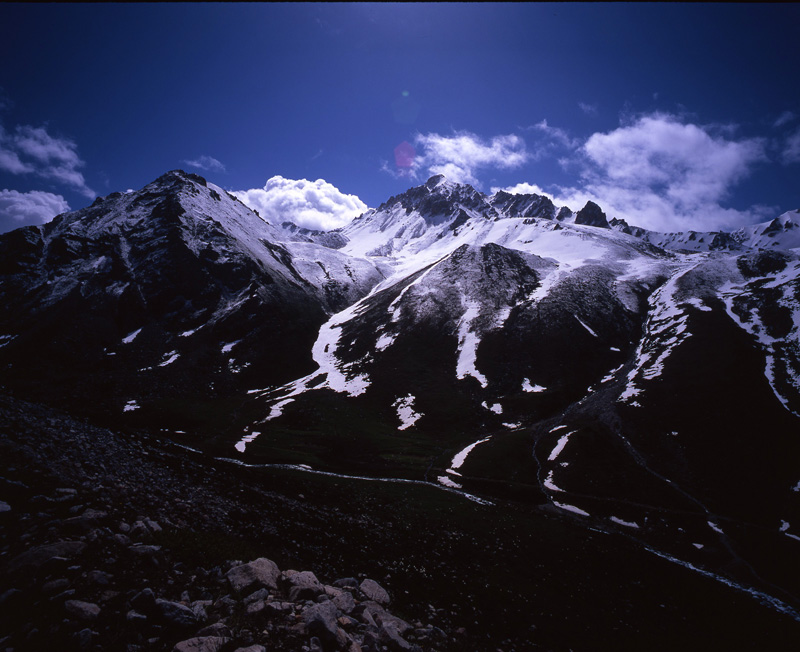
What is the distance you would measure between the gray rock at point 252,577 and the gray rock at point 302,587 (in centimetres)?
62

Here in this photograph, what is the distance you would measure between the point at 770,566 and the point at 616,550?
16566 mm

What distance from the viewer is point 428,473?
205 ft

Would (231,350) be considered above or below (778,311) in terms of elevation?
below

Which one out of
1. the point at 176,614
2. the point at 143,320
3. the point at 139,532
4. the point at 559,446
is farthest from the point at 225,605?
the point at 143,320

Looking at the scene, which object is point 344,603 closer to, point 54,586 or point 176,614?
point 176,614

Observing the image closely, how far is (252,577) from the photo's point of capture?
48.5ft

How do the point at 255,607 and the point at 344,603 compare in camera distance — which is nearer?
the point at 255,607

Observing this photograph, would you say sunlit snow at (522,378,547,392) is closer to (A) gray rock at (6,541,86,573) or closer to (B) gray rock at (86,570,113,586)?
(B) gray rock at (86,570,113,586)

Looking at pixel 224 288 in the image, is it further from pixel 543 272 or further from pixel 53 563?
pixel 53 563

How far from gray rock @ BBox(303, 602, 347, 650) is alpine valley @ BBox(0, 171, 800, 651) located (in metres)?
0.27

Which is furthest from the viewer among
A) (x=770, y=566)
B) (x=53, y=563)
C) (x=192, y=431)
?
(x=192, y=431)

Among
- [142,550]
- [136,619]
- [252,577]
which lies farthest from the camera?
[252,577]

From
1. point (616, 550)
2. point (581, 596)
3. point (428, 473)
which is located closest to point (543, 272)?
point (428, 473)

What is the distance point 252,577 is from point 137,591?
13.3ft
